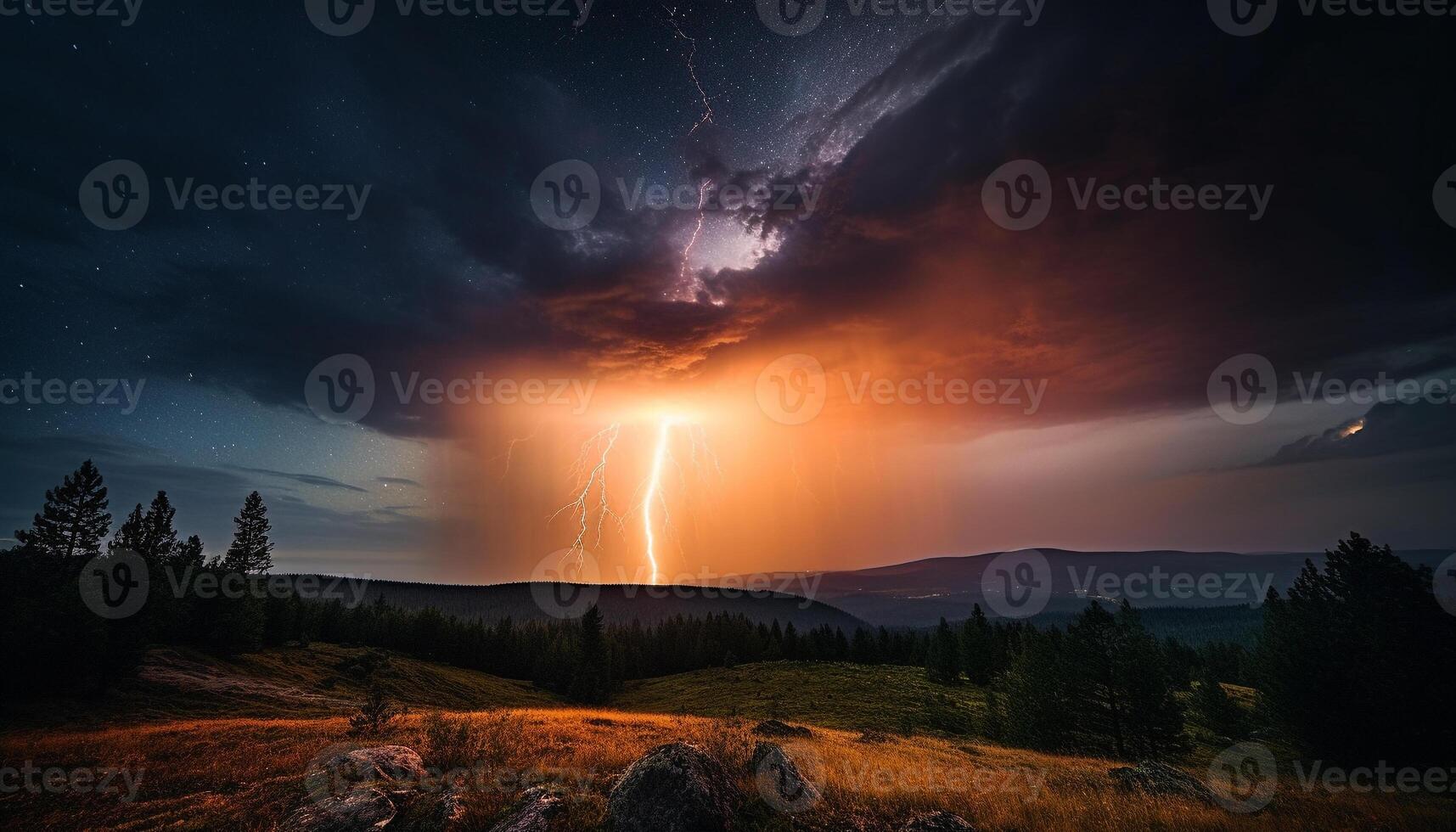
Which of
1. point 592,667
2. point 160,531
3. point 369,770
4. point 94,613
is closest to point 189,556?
point 160,531

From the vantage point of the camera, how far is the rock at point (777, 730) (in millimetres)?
19234

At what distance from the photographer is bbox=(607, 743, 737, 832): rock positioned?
28.3ft

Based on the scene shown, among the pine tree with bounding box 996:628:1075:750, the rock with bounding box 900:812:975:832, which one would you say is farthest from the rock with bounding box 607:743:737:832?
the pine tree with bounding box 996:628:1075:750

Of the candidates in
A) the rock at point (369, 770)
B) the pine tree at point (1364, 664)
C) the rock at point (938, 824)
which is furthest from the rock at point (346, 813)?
the pine tree at point (1364, 664)

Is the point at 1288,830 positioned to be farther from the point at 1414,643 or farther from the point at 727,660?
the point at 727,660

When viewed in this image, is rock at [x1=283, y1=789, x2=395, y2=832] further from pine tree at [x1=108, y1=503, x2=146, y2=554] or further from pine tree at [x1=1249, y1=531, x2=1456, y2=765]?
pine tree at [x1=108, y1=503, x2=146, y2=554]

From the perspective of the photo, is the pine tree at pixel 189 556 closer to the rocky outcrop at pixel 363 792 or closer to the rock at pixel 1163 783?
the rocky outcrop at pixel 363 792

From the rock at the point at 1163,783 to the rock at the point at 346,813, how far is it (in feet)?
59.5

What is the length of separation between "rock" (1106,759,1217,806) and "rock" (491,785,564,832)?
1482 centimetres

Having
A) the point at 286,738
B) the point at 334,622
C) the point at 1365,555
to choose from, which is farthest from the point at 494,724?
the point at 334,622

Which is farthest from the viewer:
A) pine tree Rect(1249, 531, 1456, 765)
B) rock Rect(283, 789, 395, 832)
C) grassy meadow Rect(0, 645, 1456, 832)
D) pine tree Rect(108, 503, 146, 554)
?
pine tree Rect(108, 503, 146, 554)

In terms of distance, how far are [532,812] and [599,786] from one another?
2057 millimetres

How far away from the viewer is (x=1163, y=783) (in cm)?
1282

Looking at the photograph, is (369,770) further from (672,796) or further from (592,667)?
(592,667)
